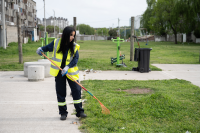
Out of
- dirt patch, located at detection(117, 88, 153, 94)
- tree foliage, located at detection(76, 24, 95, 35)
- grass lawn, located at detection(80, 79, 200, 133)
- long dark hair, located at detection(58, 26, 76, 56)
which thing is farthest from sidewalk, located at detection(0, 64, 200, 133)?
tree foliage, located at detection(76, 24, 95, 35)

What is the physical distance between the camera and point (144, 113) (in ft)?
15.9

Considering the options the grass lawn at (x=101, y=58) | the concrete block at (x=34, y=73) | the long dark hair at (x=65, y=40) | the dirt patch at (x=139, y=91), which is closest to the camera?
the long dark hair at (x=65, y=40)

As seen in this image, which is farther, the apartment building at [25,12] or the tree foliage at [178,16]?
the apartment building at [25,12]

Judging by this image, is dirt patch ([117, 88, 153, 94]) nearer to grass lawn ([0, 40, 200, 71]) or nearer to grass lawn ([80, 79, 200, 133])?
grass lawn ([80, 79, 200, 133])

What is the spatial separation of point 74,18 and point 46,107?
8.28 metres

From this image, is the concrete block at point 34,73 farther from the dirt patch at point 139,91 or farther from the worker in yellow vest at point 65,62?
the worker in yellow vest at point 65,62

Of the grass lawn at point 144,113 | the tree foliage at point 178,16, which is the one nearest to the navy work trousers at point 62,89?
the grass lawn at point 144,113

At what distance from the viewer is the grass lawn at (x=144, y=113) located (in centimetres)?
412

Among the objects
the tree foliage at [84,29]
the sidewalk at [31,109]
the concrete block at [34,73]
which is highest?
the tree foliage at [84,29]

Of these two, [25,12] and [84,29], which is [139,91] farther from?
[84,29]

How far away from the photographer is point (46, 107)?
548cm

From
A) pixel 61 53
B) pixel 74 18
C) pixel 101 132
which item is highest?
pixel 74 18

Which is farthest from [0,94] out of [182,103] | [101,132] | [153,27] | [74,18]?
[153,27]

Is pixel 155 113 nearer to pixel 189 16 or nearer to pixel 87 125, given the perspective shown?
pixel 87 125
